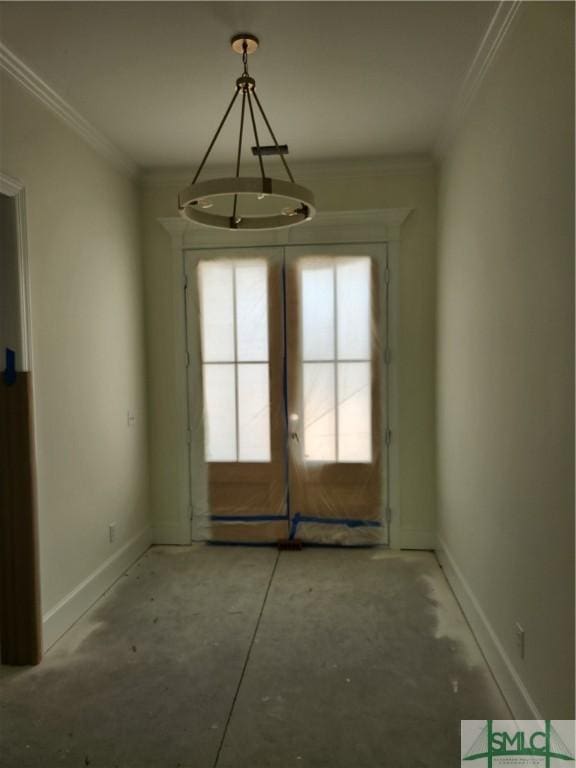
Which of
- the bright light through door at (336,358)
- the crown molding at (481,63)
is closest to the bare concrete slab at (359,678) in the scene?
the bright light through door at (336,358)

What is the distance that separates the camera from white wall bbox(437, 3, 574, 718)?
1677 millimetres

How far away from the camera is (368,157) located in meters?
3.75

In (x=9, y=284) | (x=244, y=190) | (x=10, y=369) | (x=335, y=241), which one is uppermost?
(x=335, y=241)

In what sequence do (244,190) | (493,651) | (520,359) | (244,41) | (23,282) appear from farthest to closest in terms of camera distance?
(23,282)
(493,651)
(244,41)
(520,359)
(244,190)

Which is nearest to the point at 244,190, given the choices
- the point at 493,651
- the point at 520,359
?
the point at 520,359

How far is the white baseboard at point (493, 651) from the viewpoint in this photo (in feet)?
6.61

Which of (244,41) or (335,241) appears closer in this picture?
(244,41)

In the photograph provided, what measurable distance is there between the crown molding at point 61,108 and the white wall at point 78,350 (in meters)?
0.04

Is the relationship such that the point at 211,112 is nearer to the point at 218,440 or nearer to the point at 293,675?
the point at 218,440

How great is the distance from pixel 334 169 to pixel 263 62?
1.45 metres

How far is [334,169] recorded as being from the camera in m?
3.86

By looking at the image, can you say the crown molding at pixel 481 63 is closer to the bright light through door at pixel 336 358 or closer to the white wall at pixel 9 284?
the bright light through door at pixel 336 358

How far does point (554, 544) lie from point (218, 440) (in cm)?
275

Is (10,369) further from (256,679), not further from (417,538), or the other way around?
(417,538)
